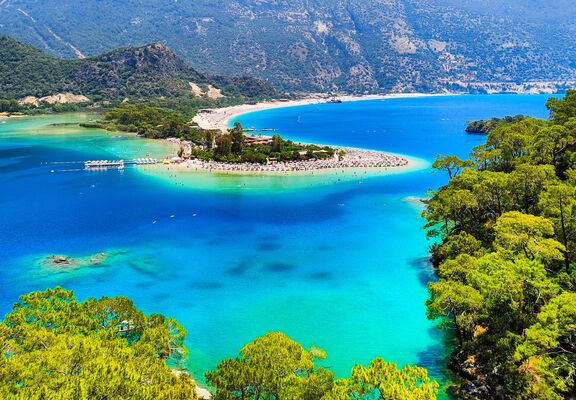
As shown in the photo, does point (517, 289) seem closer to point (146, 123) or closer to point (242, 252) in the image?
point (242, 252)

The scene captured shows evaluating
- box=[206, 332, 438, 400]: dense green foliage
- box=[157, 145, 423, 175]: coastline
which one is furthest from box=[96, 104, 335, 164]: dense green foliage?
box=[206, 332, 438, 400]: dense green foliage

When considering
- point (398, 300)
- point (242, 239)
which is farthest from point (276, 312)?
point (242, 239)

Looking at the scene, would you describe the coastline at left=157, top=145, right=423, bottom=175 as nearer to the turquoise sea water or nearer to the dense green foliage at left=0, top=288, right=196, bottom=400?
the turquoise sea water

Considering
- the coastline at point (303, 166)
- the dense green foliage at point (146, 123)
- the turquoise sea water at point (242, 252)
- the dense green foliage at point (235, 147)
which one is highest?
the dense green foliage at point (146, 123)

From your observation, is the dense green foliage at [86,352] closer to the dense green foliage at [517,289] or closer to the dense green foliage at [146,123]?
the dense green foliage at [517,289]

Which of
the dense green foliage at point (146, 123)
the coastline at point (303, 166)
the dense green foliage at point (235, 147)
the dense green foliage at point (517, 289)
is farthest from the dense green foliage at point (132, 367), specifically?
the dense green foliage at point (146, 123)

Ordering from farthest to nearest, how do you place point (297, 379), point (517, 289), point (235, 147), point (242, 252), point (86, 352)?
point (235, 147) → point (242, 252) → point (517, 289) → point (297, 379) → point (86, 352)

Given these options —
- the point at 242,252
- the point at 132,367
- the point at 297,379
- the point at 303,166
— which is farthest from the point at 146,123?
the point at 297,379

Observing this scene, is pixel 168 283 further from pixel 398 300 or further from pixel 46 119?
pixel 46 119
